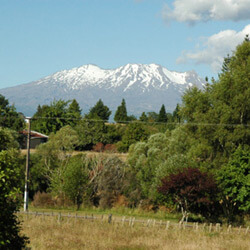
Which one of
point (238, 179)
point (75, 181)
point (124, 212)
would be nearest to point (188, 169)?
point (238, 179)

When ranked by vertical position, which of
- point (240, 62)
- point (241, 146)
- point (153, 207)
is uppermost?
point (240, 62)

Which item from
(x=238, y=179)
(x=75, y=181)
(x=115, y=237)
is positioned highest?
(x=238, y=179)

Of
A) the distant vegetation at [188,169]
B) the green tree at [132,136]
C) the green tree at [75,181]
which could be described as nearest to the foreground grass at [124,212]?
the distant vegetation at [188,169]

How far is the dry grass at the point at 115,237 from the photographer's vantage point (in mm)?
23625

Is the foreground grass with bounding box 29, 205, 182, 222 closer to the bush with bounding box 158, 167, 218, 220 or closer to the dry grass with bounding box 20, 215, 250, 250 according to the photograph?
the bush with bounding box 158, 167, 218, 220

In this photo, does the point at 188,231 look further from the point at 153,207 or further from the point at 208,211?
the point at 153,207

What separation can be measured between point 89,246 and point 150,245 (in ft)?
11.5

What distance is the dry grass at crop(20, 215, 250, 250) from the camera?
23625mm

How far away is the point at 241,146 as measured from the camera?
40594 mm

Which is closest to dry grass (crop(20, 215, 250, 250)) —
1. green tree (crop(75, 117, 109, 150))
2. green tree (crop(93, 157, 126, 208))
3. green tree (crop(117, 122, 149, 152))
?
green tree (crop(93, 157, 126, 208))

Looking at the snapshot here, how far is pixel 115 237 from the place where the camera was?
26344mm

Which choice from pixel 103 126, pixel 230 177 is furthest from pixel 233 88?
pixel 103 126

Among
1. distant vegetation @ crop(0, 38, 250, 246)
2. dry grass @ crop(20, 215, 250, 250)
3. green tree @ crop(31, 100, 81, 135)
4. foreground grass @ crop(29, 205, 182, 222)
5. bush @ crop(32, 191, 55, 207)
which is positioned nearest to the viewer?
dry grass @ crop(20, 215, 250, 250)

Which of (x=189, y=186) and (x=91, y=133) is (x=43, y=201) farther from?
(x=91, y=133)
